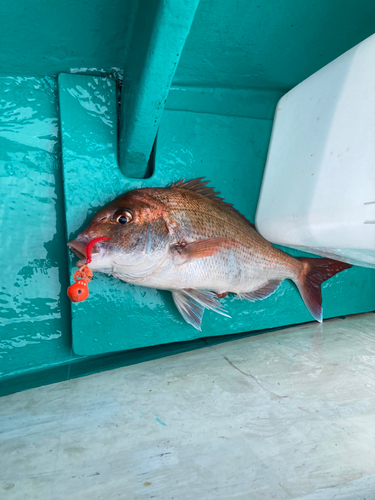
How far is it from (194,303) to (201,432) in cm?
71

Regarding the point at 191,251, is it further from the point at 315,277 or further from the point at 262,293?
the point at 315,277

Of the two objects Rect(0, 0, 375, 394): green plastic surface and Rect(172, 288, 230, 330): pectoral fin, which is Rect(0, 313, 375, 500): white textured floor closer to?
Rect(172, 288, 230, 330): pectoral fin

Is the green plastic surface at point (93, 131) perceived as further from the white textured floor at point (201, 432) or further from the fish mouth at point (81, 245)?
the white textured floor at point (201, 432)

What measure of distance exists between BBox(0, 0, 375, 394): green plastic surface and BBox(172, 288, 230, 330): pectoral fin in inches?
6.2

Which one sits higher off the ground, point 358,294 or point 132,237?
point 132,237

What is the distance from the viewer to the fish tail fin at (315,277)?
215 centimetres

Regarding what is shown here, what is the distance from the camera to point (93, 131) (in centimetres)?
181

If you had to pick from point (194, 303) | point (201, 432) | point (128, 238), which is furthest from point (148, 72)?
point (201, 432)

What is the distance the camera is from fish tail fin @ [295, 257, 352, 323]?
215 cm

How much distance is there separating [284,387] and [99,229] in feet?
3.92

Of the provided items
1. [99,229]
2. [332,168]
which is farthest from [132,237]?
[332,168]

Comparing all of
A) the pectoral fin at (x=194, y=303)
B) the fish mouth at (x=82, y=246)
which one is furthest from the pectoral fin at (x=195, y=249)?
the fish mouth at (x=82, y=246)

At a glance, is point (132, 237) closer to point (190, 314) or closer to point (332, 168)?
point (190, 314)

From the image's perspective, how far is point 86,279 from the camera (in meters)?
1.51
